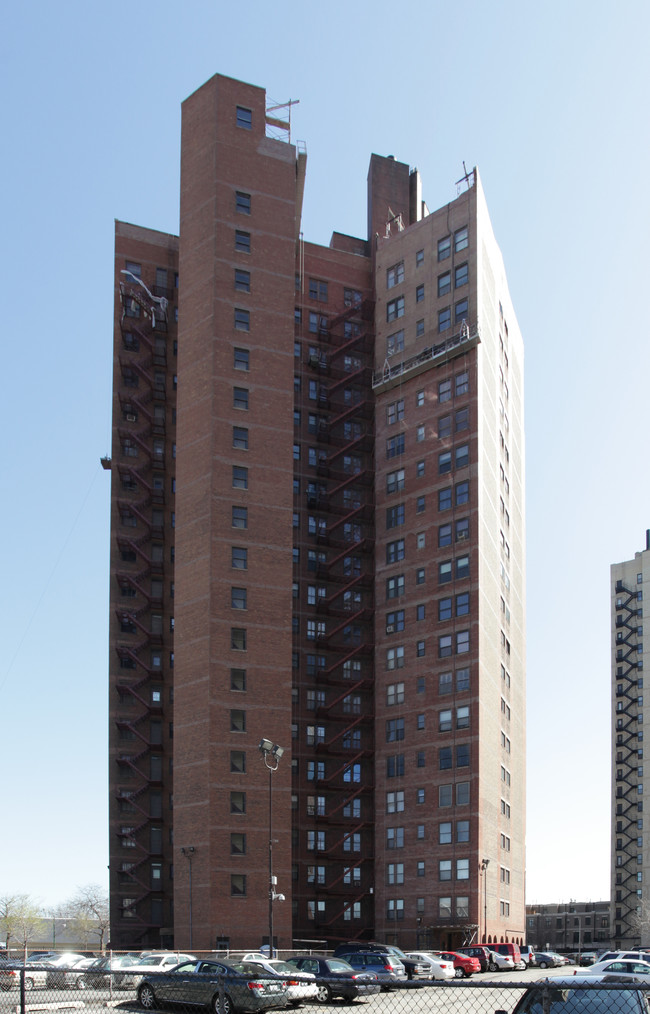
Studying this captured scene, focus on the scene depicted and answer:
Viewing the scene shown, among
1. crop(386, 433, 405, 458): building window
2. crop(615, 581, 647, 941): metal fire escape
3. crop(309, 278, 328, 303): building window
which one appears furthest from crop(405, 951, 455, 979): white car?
crop(615, 581, 647, 941): metal fire escape

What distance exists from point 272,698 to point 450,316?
112ft

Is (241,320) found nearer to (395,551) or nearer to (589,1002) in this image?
(395,551)

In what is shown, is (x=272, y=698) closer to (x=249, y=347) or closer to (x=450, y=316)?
(x=249, y=347)

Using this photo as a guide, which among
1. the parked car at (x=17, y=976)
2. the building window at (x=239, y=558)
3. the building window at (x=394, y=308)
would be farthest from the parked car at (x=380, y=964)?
the building window at (x=394, y=308)

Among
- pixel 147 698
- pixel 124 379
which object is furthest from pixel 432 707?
pixel 124 379

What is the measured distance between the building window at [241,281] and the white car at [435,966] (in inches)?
1931

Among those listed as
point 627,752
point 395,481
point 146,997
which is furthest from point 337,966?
point 627,752

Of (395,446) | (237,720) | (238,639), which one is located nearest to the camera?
(237,720)

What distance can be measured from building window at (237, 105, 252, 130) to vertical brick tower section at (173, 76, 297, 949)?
100mm

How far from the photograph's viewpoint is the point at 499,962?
66938 mm

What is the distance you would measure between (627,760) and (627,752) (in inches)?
49.7

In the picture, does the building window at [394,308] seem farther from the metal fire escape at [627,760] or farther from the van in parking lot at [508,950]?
the metal fire escape at [627,760]

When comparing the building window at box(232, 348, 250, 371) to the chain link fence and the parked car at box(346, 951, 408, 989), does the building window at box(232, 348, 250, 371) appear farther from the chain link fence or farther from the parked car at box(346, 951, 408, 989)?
the chain link fence

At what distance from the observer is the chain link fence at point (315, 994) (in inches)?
455
